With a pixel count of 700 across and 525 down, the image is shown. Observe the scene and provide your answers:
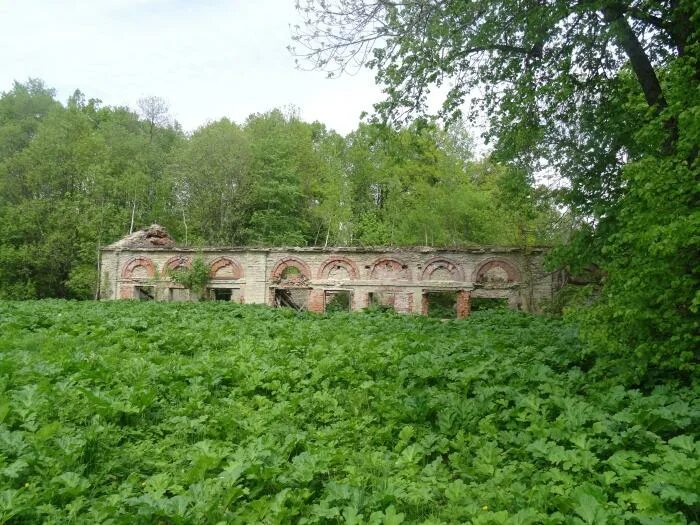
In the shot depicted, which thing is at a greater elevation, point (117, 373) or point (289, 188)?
point (289, 188)

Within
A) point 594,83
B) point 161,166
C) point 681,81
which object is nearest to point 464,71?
point 594,83

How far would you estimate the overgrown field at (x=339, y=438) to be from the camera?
3.52 m

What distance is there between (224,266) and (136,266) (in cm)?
472

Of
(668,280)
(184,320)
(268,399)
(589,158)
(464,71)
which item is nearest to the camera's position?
(668,280)

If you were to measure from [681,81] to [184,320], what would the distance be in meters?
11.3

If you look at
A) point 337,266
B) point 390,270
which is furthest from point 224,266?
point 390,270

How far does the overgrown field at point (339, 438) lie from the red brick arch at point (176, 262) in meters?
15.2

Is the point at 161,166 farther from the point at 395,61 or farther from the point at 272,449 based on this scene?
the point at 272,449

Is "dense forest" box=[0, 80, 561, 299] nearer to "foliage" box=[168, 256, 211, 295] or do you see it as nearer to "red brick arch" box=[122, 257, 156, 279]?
"red brick arch" box=[122, 257, 156, 279]

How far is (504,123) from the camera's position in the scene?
456 inches

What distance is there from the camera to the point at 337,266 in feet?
71.8

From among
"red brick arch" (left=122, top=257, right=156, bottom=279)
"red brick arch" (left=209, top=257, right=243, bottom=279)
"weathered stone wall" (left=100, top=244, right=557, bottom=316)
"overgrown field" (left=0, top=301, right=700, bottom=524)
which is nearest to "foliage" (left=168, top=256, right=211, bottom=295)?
"red brick arch" (left=209, top=257, right=243, bottom=279)

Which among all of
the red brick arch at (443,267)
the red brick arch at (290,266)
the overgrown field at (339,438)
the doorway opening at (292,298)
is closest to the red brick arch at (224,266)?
the red brick arch at (290,266)

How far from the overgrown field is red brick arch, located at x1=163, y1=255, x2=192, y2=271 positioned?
15171 mm
